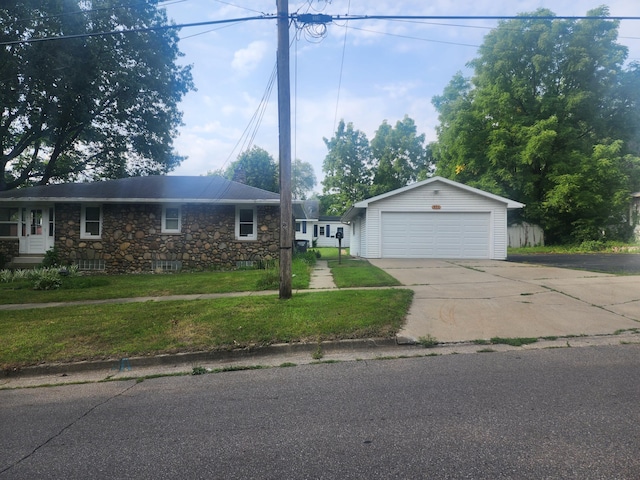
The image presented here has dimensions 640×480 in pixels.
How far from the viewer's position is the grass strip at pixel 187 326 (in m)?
5.43

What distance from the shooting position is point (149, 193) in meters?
15.3

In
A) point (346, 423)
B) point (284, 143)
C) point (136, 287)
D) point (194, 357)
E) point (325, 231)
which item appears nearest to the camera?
point (346, 423)

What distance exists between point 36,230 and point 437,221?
1767cm

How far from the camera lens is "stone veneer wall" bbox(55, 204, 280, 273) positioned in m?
15.2

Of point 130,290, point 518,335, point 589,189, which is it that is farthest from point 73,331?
point 589,189

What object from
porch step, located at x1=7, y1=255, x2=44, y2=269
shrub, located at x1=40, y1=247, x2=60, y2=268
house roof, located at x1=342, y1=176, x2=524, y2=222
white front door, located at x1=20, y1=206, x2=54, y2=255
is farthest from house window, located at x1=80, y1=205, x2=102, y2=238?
house roof, located at x1=342, y1=176, x2=524, y2=222

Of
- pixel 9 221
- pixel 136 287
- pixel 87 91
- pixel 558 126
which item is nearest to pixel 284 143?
pixel 136 287

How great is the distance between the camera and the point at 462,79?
103 ft

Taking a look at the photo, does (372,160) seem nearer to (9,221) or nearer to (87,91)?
(87,91)

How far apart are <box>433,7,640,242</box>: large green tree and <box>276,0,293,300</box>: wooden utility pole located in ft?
70.8

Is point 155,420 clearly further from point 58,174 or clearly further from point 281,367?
point 58,174

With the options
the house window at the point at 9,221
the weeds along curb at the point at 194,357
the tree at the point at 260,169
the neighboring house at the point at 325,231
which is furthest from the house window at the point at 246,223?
the tree at the point at 260,169

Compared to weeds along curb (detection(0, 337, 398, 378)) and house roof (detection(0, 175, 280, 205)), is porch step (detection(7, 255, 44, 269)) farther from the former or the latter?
weeds along curb (detection(0, 337, 398, 378))

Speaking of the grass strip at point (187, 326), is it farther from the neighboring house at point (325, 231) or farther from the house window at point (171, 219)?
the neighboring house at point (325, 231)
